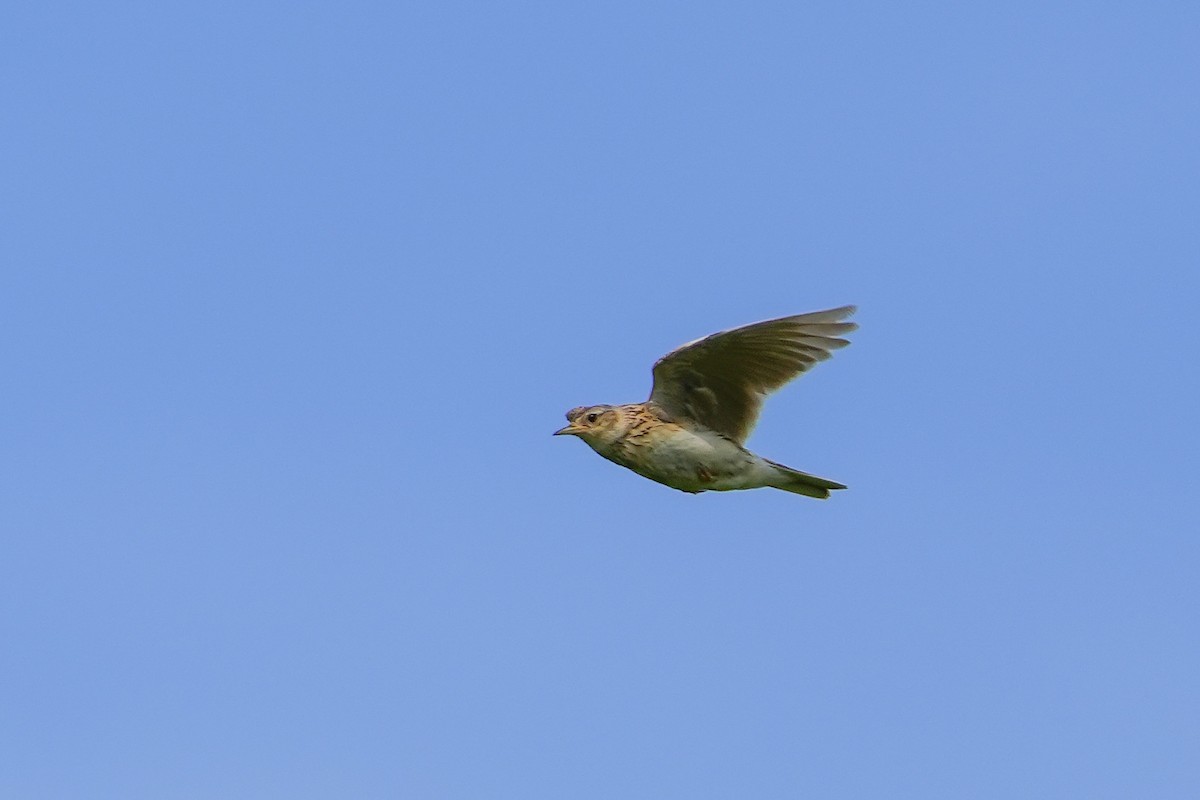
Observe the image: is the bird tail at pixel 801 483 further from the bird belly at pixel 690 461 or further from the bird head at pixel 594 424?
the bird head at pixel 594 424

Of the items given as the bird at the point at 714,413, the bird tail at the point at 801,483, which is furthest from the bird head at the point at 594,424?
the bird tail at the point at 801,483

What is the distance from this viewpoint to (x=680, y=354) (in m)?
16.3

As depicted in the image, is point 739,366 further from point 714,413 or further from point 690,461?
point 690,461

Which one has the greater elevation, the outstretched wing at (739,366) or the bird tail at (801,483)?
the outstretched wing at (739,366)

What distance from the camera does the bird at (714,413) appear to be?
16391mm

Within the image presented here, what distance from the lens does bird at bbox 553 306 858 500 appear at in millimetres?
16391

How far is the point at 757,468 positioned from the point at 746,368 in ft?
2.52

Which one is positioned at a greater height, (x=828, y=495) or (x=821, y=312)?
(x=821, y=312)

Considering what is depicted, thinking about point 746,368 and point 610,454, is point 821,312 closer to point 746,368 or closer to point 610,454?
point 746,368

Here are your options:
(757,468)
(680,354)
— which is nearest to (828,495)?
(757,468)

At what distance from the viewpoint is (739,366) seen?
54.5 ft

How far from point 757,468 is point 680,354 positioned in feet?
3.55

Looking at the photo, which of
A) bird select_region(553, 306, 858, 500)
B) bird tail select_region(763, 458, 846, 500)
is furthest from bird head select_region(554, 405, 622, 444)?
bird tail select_region(763, 458, 846, 500)

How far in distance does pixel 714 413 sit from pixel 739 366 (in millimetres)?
439
